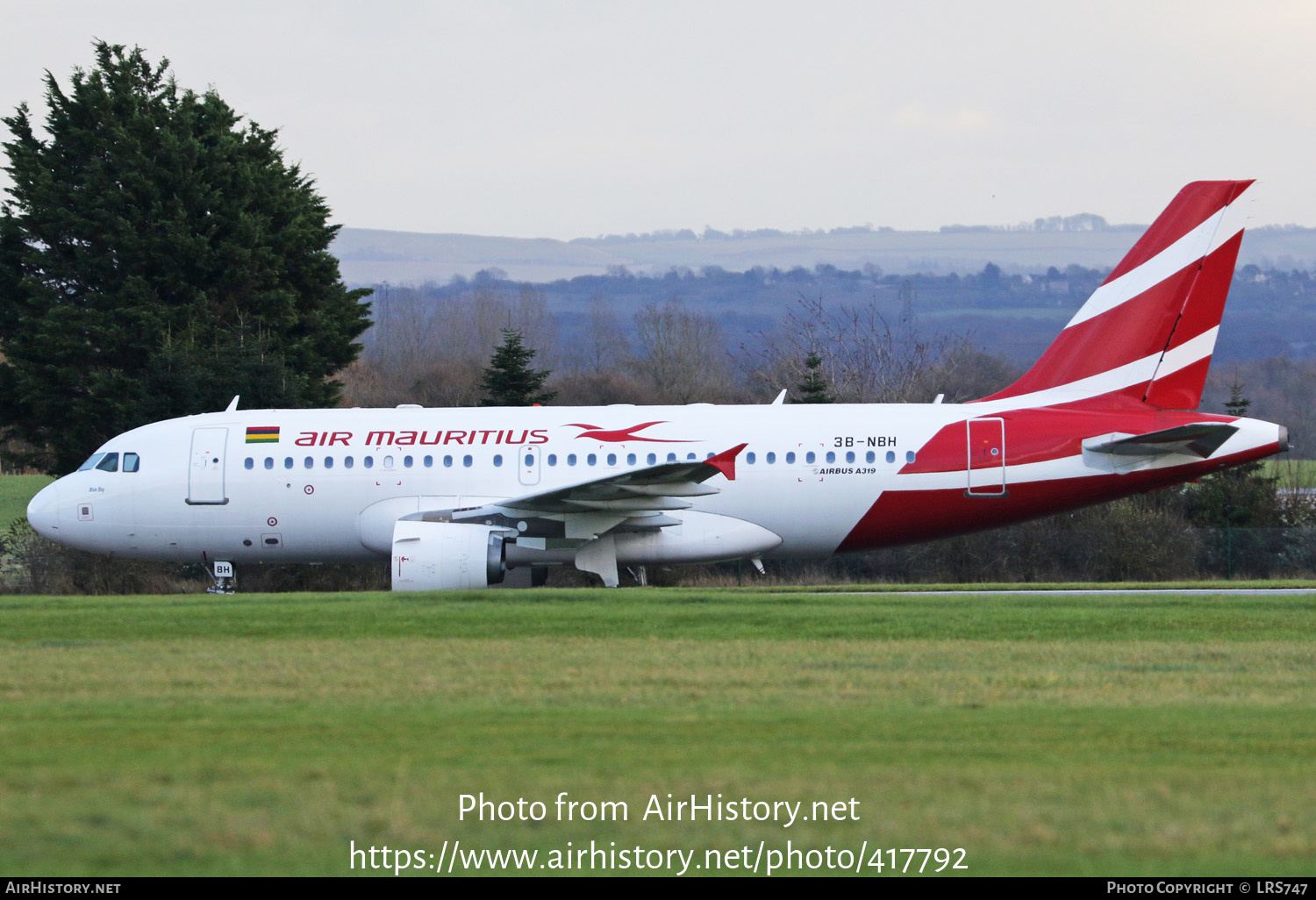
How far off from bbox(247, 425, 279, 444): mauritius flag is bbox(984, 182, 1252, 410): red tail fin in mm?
12511

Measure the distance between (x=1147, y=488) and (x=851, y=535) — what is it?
15.5 ft

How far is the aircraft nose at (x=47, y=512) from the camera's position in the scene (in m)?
24.7

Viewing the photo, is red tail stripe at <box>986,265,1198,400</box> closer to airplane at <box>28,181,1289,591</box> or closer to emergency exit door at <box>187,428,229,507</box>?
airplane at <box>28,181,1289,591</box>

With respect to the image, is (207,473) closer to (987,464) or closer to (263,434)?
(263,434)

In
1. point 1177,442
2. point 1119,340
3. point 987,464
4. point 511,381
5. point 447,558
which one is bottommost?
point 447,558

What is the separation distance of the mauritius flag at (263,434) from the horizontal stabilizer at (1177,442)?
1317 cm

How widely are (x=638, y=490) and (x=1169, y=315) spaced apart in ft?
30.1

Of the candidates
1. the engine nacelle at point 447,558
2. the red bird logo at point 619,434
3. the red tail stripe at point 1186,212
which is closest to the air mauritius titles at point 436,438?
the red bird logo at point 619,434

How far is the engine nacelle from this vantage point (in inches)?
862

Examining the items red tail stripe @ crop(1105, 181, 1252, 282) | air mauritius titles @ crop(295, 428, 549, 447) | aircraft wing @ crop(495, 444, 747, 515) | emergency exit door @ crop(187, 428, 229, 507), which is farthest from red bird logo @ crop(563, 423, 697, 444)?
red tail stripe @ crop(1105, 181, 1252, 282)

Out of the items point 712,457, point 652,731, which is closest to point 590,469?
point 712,457

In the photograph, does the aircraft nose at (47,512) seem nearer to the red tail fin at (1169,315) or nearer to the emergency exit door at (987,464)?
→ the emergency exit door at (987,464)

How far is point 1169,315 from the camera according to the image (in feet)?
78.1
